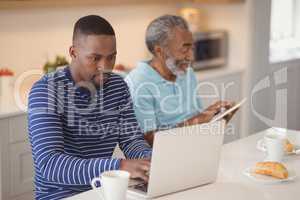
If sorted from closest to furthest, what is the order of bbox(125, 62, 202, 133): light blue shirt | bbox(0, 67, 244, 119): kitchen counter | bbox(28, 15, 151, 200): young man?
bbox(28, 15, 151, 200): young man, bbox(125, 62, 202, 133): light blue shirt, bbox(0, 67, 244, 119): kitchen counter

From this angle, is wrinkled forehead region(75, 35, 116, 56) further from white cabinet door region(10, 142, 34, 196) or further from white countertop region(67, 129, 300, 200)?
white cabinet door region(10, 142, 34, 196)

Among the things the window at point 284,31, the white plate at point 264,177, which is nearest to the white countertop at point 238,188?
the white plate at point 264,177

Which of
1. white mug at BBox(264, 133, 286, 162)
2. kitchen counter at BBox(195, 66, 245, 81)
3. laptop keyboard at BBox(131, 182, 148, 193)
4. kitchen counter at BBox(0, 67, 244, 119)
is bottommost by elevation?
laptop keyboard at BBox(131, 182, 148, 193)

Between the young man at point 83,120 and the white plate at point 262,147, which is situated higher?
the young man at point 83,120

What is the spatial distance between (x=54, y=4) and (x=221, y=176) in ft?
5.47

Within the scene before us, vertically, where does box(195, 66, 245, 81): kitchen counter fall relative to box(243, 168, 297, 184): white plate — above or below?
above

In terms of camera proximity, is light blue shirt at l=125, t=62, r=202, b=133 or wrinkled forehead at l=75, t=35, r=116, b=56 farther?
light blue shirt at l=125, t=62, r=202, b=133

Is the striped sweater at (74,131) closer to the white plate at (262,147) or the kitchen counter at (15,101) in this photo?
the white plate at (262,147)

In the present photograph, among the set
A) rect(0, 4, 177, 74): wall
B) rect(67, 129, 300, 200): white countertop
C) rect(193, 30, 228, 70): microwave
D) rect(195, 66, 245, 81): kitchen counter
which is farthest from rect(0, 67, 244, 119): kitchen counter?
rect(67, 129, 300, 200): white countertop

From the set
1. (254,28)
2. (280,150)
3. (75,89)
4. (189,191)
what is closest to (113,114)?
(75,89)

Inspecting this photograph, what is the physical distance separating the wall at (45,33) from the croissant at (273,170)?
1.74 m

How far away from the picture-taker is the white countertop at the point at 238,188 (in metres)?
1.58

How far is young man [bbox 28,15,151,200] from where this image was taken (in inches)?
65.5

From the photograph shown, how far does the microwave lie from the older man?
4.11 ft
